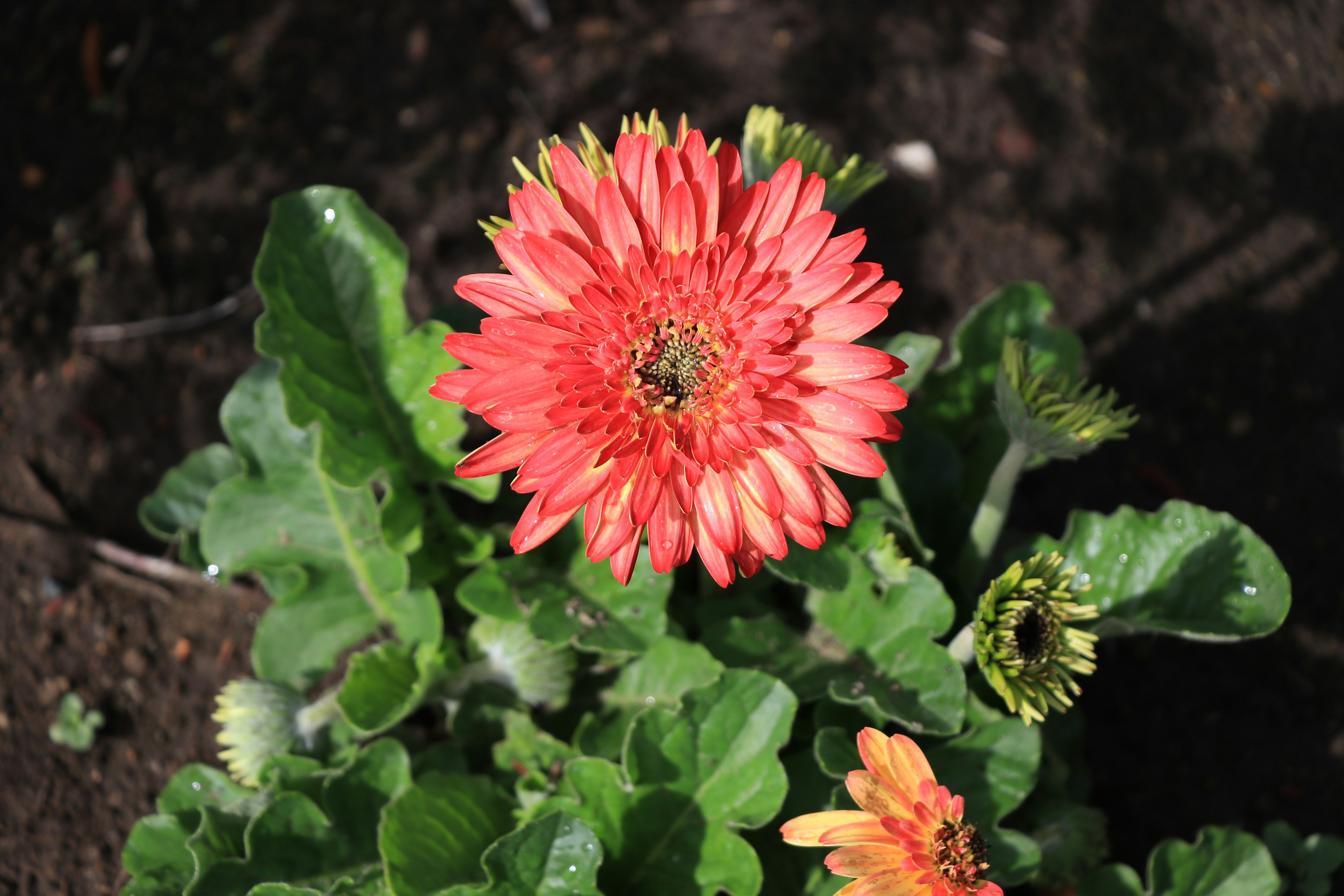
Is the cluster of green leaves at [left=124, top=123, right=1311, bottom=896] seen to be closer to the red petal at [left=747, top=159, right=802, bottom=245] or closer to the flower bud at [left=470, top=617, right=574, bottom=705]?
the flower bud at [left=470, top=617, right=574, bottom=705]

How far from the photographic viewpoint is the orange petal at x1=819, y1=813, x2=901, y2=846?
1676 millimetres

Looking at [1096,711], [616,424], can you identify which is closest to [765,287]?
[616,424]

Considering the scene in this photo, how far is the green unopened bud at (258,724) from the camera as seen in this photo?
2479mm

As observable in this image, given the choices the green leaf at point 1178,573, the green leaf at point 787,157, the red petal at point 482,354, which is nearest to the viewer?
the red petal at point 482,354

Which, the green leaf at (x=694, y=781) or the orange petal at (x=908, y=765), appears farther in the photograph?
the green leaf at (x=694, y=781)

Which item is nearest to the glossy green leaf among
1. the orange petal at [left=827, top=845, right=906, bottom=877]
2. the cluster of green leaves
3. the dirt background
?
the cluster of green leaves

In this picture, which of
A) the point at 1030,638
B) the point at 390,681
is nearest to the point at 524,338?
the point at 1030,638

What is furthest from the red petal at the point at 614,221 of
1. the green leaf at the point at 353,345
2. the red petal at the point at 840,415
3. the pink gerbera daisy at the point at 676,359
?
the green leaf at the point at 353,345

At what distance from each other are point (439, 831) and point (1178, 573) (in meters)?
1.99

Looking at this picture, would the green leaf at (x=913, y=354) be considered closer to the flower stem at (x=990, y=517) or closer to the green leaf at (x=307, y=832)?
the flower stem at (x=990, y=517)

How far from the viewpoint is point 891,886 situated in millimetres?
1677

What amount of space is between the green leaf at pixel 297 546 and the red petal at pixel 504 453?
3.12 feet

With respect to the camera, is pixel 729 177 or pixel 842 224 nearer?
pixel 729 177

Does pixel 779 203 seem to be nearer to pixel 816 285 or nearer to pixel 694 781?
pixel 816 285
